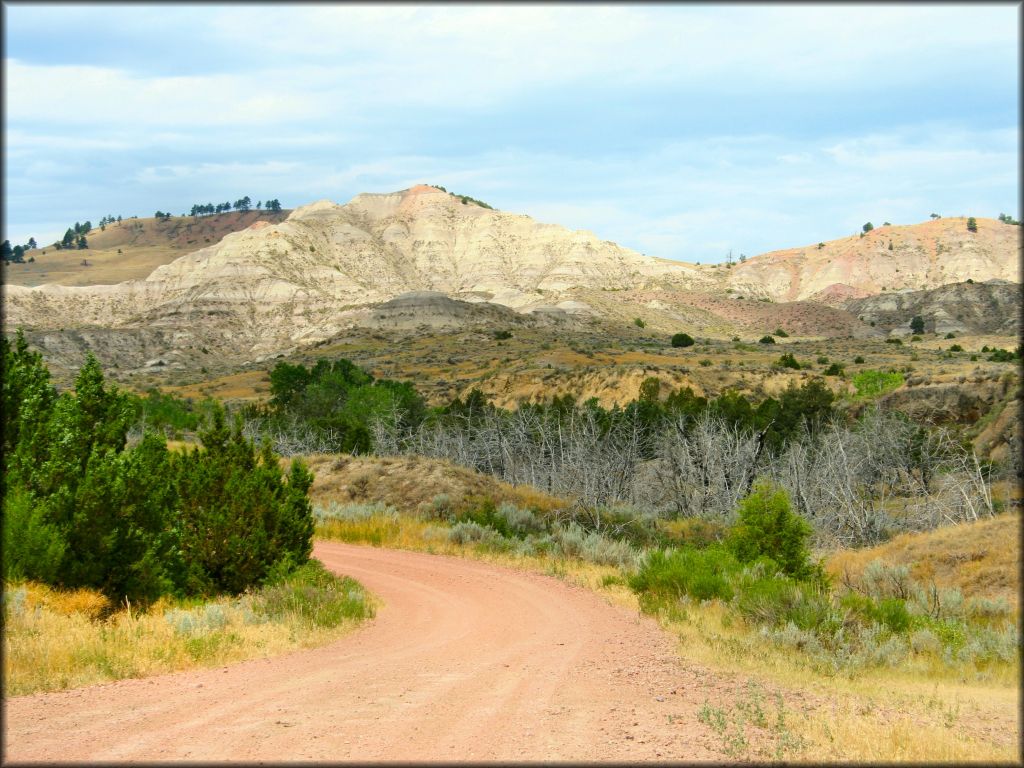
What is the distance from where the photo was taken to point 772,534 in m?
17.4

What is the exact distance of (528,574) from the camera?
17.6 m

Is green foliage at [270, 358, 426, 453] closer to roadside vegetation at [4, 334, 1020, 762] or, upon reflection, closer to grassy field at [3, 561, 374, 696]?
roadside vegetation at [4, 334, 1020, 762]

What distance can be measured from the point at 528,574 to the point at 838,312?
122 m

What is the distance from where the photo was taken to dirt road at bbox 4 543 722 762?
648 cm

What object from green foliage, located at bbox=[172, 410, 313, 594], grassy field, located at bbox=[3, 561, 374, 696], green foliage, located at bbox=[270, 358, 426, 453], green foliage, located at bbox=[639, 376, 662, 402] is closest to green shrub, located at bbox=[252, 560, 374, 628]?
grassy field, located at bbox=[3, 561, 374, 696]

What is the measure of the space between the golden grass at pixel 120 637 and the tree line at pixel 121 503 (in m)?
0.48

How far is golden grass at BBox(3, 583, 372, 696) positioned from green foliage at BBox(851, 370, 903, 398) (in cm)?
4885

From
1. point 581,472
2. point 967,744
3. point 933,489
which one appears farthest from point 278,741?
point 933,489

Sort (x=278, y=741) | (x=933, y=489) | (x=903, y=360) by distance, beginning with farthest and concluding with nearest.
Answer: (x=903, y=360) → (x=933, y=489) → (x=278, y=741)

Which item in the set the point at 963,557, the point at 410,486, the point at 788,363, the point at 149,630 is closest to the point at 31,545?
the point at 149,630

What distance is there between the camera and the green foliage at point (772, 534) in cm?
1720

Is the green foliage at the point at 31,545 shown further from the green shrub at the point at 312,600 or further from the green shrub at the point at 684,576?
the green shrub at the point at 684,576

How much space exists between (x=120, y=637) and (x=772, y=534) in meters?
12.1

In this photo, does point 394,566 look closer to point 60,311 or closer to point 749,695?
point 749,695
